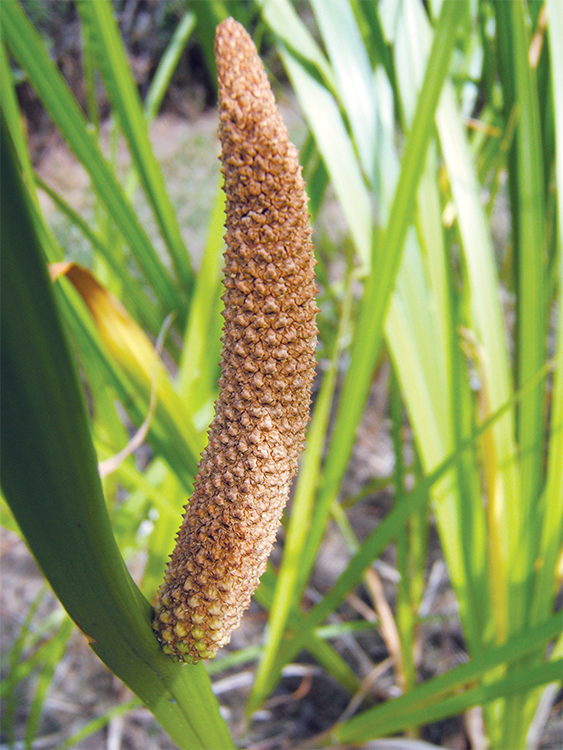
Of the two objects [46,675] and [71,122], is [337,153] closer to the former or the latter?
[71,122]

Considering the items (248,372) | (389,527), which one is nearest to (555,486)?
→ (389,527)

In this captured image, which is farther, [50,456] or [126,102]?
[126,102]

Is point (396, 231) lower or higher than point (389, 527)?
higher

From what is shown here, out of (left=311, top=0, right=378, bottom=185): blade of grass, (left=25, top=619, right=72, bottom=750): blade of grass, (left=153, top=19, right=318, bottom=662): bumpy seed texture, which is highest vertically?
(left=311, top=0, right=378, bottom=185): blade of grass

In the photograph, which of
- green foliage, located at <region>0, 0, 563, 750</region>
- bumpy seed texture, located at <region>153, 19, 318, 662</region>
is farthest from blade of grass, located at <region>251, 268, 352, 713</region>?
bumpy seed texture, located at <region>153, 19, 318, 662</region>

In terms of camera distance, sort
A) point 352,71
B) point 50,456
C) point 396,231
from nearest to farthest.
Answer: point 50,456 → point 396,231 → point 352,71

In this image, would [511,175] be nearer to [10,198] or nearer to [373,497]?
[10,198]

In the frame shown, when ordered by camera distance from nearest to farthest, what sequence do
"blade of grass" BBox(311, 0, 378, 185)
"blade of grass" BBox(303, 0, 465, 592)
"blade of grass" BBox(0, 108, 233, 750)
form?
"blade of grass" BBox(0, 108, 233, 750) → "blade of grass" BBox(303, 0, 465, 592) → "blade of grass" BBox(311, 0, 378, 185)

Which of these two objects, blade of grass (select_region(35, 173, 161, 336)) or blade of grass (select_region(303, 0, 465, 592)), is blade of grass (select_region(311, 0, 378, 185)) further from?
blade of grass (select_region(35, 173, 161, 336))

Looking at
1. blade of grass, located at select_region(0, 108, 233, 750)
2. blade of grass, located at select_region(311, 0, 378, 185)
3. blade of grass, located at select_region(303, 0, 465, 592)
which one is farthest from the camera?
blade of grass, located at select_region(311, 0, 378, 185)
